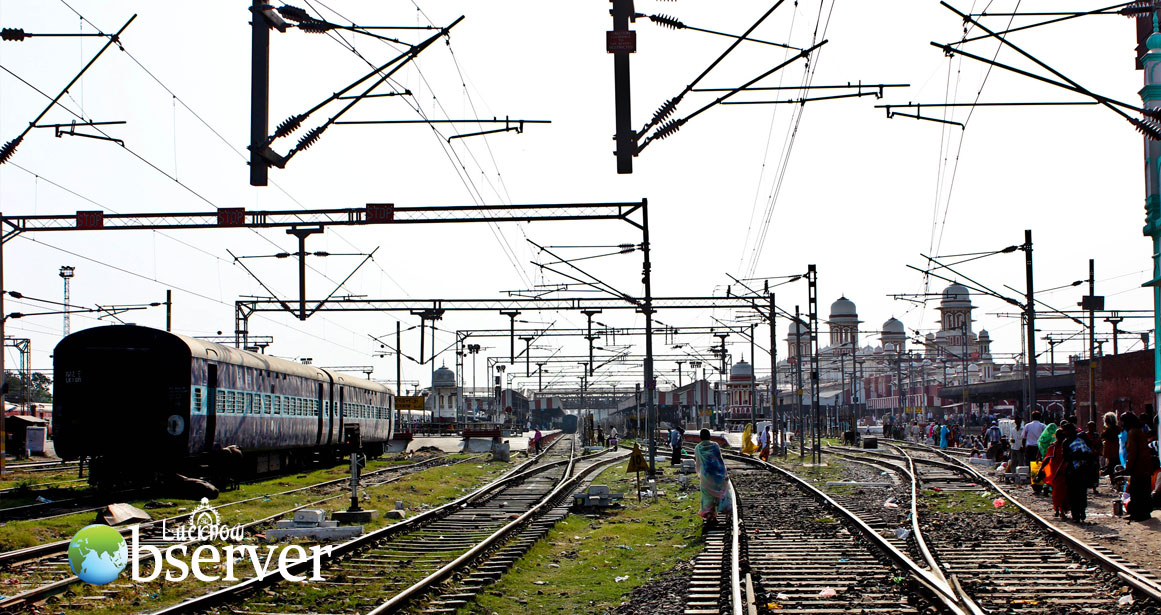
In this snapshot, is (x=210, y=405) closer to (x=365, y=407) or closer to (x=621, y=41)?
(x=621, y=41)

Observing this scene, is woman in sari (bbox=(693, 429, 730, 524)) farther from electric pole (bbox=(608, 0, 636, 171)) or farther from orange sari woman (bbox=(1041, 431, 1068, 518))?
electric pole (bbox=(608, 0, 636, 171))

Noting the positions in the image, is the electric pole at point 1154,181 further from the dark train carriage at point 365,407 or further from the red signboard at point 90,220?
the dark train carriage at point 365,407

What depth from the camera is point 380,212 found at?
21.3m

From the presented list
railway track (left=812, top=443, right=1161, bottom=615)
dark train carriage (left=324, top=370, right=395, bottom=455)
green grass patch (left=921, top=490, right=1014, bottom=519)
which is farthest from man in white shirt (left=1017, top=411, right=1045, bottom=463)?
dark train carriage (left=324, top=370, right=395, bottom=455)

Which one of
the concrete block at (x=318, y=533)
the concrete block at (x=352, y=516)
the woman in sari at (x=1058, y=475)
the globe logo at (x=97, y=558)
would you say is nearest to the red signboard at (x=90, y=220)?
the concrete block at (x=352, y=516)

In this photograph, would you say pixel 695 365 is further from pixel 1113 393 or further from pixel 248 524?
Answer: pixel 248 524

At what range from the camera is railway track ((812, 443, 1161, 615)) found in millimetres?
10133

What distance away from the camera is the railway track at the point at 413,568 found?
409 inches

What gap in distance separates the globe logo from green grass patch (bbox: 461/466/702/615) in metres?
3.95

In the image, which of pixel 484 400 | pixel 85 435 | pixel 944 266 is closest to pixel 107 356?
pixel 85 435

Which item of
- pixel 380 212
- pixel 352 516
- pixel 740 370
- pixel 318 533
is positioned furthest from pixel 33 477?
pixel 740 370

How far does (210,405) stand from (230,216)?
4.68 meters

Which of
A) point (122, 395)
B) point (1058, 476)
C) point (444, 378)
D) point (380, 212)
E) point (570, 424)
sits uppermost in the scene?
point (380, 212)

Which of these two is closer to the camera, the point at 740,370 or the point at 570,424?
the point at 740,370
